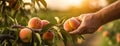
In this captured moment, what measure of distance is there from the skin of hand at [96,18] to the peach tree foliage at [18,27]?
0.20 metres

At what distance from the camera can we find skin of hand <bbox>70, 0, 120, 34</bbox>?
3281 millimetres

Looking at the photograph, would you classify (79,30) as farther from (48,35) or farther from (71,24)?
(48,35)

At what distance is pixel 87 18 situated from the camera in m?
3.36

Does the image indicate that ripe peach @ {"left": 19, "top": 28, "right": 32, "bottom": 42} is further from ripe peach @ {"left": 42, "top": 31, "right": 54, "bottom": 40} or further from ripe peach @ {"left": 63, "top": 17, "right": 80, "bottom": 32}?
ripe peach @ {"left": 63, "top": 17, "right": 80, "bottom": 32}

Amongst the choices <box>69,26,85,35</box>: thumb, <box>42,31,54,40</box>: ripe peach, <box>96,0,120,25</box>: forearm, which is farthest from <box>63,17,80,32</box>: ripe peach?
<box>96,0,120,25</box>: forearm

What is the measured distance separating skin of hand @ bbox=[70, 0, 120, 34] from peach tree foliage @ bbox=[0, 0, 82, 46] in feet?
0.67

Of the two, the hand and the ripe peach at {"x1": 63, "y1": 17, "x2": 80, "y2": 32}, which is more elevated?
the hand

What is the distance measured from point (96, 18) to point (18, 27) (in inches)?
31.5

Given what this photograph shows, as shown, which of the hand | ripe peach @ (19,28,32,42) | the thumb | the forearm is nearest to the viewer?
ripe peach @ (19,28,32,42)

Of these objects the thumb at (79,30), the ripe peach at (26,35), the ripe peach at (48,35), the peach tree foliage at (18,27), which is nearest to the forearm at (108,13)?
the thumb at (79,30)

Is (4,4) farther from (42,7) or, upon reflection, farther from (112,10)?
(112,10)

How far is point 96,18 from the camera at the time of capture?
340 cm

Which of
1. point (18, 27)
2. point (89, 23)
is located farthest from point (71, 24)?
point (18, 27)

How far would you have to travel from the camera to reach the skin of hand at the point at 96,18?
3.28 metres
